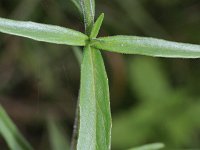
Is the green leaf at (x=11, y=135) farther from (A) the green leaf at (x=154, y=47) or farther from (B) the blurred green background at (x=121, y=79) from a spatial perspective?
(B) the blurred green background at (x=121, y=79)

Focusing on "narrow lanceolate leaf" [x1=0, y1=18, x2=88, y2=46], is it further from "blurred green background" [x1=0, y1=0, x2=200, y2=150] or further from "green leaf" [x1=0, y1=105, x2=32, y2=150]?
"blurred green background" [x1=0, y1=0, x2=200, y2=150]

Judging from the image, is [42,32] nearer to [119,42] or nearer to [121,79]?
[119,42]

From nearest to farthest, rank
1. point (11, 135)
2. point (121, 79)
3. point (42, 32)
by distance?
point (42, 32), point (11, 135), point (121, 79)

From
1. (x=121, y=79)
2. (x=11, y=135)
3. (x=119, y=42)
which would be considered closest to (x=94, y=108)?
(x=119, y=42)

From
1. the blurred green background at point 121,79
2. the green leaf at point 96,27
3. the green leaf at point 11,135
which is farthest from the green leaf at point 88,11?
the blurred green background at point 121,79

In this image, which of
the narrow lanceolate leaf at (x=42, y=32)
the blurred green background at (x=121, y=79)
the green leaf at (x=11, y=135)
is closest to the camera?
the narrow lanceolate leaf at (x=42, y=32)

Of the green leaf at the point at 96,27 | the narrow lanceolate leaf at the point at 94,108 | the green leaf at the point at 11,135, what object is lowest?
the narrow lanceolate leaf at the point at 94,108

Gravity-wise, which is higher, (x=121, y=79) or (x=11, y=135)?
(x=121, y=79)
